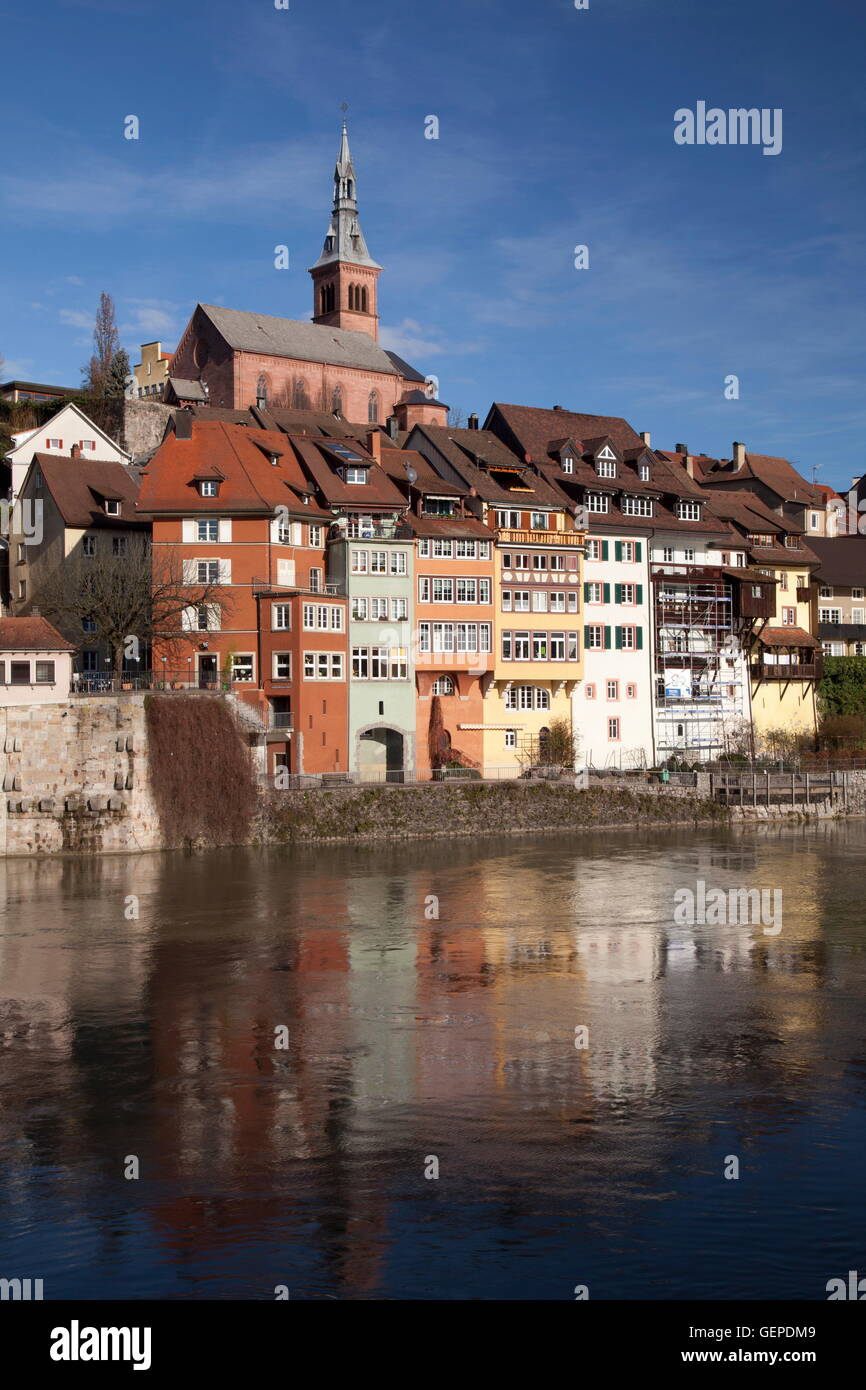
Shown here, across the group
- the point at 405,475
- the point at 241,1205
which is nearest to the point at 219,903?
the point at 241,1205

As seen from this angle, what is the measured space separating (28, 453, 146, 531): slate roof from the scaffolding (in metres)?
29.2

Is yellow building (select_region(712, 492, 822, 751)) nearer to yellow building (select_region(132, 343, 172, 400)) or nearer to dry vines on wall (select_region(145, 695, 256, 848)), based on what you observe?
dry vines on wall (select_region(145, 695, 256, 848))

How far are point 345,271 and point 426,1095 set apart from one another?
133 m

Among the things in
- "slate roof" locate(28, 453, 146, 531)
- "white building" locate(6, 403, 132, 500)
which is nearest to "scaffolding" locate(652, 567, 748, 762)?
"slate roof" locate(28, 453, 146, 531)

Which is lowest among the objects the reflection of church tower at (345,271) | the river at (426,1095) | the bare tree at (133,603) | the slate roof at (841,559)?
the river at (426,1095)

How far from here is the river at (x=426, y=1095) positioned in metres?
18.5

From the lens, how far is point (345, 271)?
5797 inches

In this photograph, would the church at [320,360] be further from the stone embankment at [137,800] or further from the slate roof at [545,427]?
the stone embankment at [137,800]

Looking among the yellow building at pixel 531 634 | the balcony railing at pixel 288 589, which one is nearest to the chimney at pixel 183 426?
the balcony railing at pixel 288 589

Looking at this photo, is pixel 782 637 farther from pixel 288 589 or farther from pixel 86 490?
pixel 86 490

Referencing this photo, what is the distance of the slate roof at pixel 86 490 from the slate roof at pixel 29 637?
38.1ft

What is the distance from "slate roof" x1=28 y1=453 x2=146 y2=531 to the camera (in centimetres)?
6975

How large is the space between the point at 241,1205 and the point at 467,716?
5124cm

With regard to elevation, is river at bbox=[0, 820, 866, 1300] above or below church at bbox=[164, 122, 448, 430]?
below
